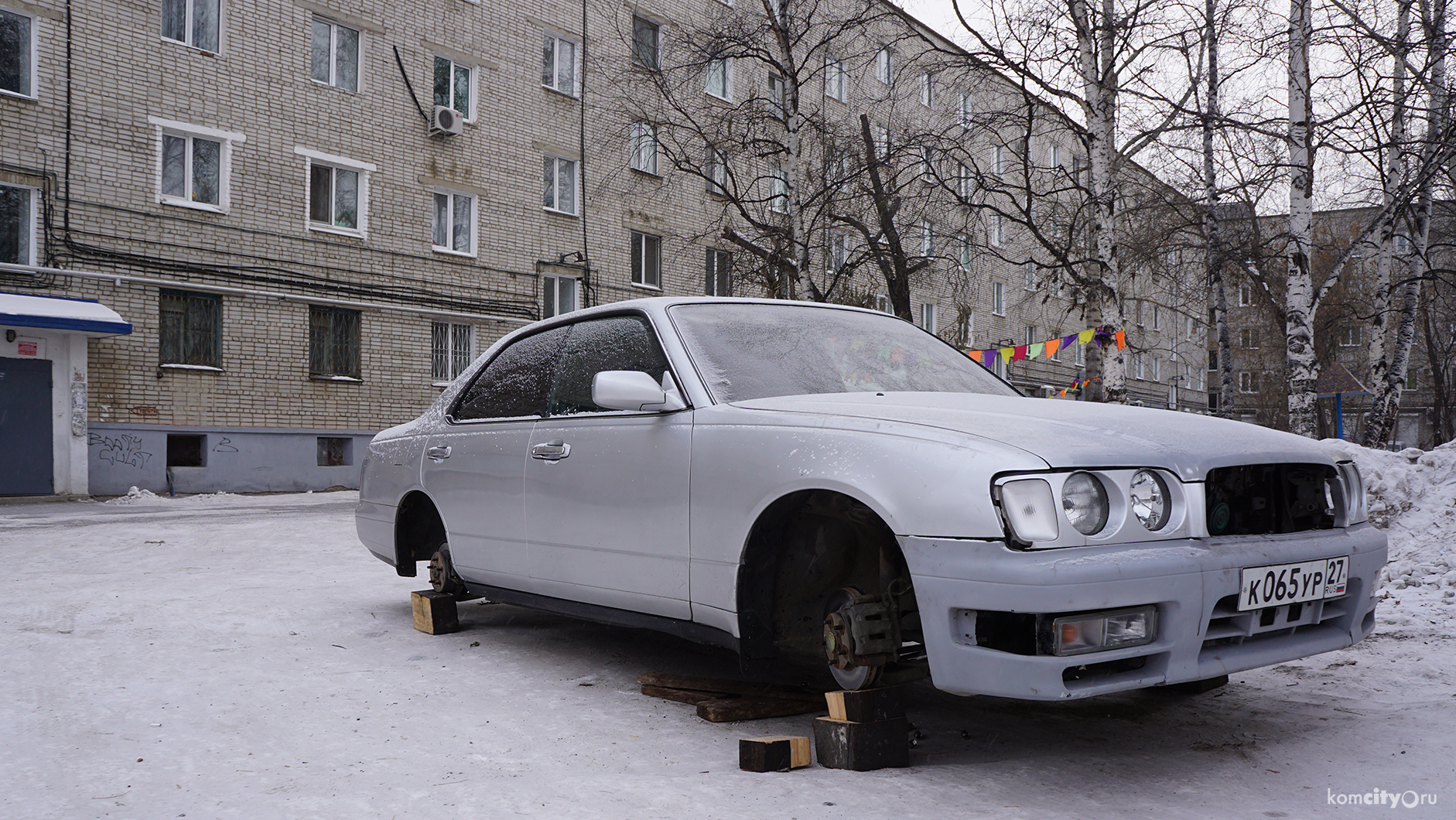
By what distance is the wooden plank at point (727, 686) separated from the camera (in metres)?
3.77

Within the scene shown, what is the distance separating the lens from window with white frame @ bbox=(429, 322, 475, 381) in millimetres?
21719

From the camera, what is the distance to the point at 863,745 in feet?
10.0

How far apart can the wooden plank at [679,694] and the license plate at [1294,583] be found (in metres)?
1.81

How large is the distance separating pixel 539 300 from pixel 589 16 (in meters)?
7.00

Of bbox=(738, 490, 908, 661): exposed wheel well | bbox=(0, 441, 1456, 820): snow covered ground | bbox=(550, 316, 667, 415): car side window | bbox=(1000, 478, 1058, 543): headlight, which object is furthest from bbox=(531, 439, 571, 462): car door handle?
bbox=(1000, 478, 1058, 543): headlight

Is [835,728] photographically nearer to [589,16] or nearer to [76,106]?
[76,106]

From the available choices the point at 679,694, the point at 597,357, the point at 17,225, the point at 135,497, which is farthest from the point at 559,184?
the point at 679,694

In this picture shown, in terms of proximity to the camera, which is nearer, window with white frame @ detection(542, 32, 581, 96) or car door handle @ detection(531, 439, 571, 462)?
car door handle @ detection(531, 439, 571, 462)

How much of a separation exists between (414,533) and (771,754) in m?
3.06

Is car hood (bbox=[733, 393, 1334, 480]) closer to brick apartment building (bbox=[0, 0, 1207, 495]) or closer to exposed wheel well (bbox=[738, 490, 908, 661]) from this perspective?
exposed wheel well (bbox=[738, 490, 908, 661])

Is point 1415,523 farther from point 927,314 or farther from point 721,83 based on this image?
point 927,314

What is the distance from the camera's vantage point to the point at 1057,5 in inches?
541

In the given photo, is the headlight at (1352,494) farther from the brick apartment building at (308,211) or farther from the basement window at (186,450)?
the basement window at (186,450)

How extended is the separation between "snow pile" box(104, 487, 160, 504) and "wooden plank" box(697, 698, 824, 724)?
15.2m
